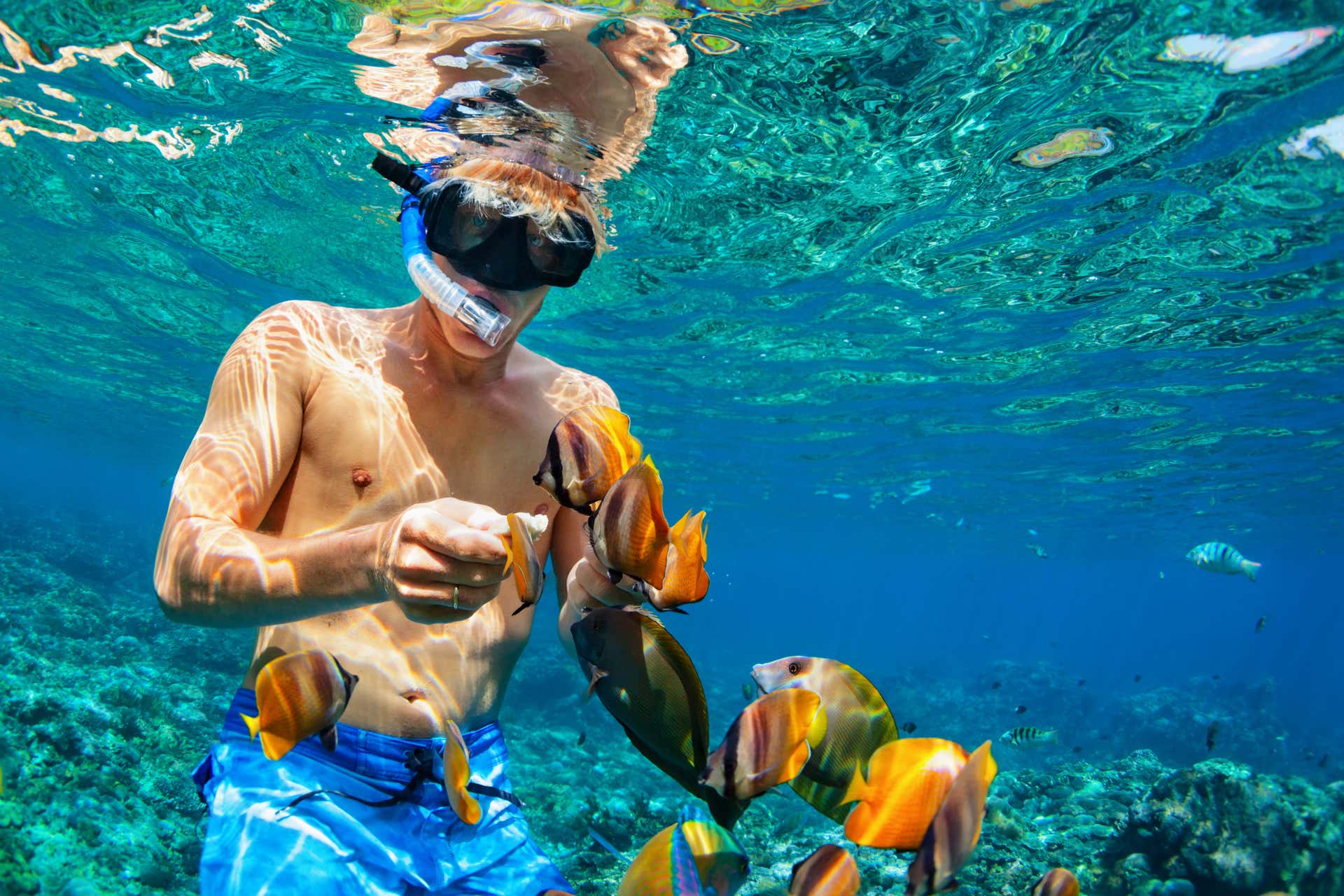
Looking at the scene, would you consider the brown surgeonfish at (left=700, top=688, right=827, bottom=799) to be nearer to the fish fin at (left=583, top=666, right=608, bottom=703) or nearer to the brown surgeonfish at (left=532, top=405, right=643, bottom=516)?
the fish fin at (left=583, top=666, right=608, bottom=703)

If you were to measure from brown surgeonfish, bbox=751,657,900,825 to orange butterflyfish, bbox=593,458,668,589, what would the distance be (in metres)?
0.51

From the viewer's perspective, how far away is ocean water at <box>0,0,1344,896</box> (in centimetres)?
755

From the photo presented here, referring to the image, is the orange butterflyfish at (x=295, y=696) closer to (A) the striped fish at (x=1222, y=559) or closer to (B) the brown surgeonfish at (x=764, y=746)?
(B) the brown surgeonfish at (x=764, y=746)

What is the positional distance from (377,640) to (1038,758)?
93.5ft

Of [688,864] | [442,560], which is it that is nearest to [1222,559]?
[688,864]

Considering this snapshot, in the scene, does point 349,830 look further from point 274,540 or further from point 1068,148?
point 1068,148

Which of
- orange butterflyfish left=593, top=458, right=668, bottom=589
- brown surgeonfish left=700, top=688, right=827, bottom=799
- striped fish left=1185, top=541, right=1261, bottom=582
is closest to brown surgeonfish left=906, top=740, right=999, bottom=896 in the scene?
brown surgeonfish left=700, top=688, right=827, bottom=799

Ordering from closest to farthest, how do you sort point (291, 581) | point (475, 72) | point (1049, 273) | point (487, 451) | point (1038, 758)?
point (291, 581) < point (487, 451) < point (475, 72) < point (1049, 273) < point (1038, 758)

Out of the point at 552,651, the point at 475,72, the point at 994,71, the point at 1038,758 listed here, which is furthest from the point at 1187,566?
→ the point at 475,72

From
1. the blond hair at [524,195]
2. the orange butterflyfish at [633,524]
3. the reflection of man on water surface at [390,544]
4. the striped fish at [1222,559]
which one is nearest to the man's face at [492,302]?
the reflection of man on water surface at [390,544]

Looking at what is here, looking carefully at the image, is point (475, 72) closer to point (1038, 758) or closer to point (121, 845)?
point (121, 845)

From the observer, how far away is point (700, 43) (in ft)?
22.8

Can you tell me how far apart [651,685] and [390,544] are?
31.4 inches

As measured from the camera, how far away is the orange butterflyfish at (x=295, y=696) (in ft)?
6.80
